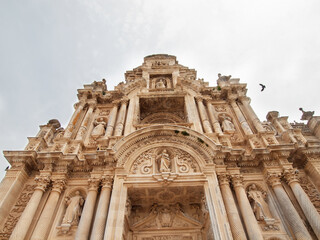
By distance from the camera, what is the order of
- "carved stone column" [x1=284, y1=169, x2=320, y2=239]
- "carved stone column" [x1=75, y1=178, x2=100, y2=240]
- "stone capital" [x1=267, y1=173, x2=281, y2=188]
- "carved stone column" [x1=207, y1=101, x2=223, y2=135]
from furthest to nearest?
1. "carved stone column" [x1=207, y1=101, x2=223, y2=135]
2. "stone capital" [x1=267, y1=173, x2=281, y2=188]
3. "carved stone column" [x1=284, y1=169, x2=320, y2=239]
4. "carved stone column" [x1=75, y1=178, x2=100, y2=240]

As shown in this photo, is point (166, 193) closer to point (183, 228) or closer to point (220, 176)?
point (183, 228)

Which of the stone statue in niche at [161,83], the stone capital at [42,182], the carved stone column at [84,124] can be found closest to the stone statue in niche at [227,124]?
the stone statue in niche at [161,83]

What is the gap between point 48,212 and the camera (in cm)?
820

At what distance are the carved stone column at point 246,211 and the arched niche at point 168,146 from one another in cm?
131

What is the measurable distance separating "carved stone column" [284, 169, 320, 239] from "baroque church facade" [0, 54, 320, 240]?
0.11 feet

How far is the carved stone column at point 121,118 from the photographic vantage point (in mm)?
11564

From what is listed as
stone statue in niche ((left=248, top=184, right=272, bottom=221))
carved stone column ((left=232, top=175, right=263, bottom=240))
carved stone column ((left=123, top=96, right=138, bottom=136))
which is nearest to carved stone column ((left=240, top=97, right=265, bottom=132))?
stone statue in niche ((left=248, top=184, right=272, bottom=221))

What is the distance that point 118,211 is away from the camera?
7926mm

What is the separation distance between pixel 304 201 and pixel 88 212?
7919mm

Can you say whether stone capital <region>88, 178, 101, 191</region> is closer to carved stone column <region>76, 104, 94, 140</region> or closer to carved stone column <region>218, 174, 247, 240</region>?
carved stone column <region>76, 104, 94, 140</region>

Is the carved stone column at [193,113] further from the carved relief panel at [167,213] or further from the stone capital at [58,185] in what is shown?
the stone capital at [58,185]

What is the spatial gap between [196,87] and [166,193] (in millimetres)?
7776

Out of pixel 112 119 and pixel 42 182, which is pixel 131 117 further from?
pixel 42 182

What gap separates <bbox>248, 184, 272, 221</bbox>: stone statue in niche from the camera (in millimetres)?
8130
